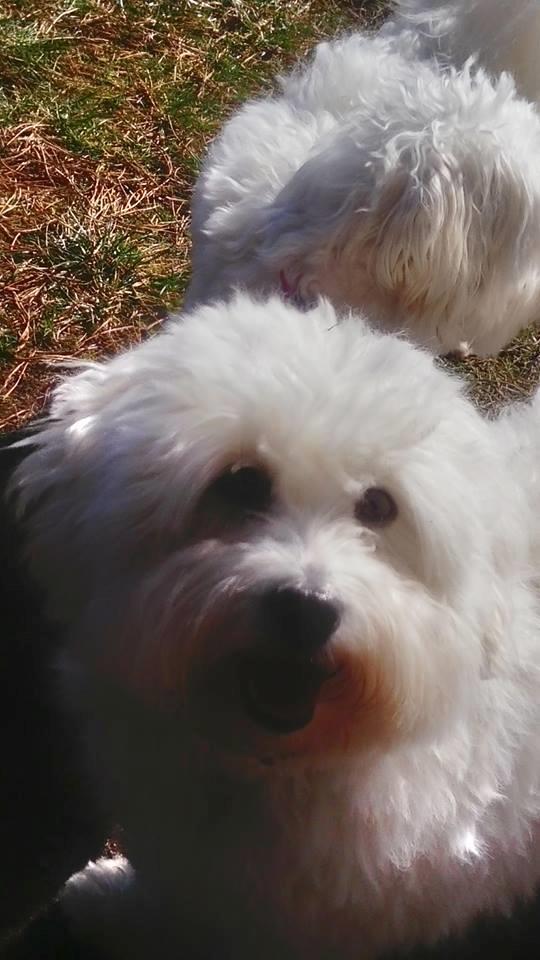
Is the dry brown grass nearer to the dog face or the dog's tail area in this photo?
the dog's tail area

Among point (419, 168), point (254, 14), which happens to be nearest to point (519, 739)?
point (419, 168)

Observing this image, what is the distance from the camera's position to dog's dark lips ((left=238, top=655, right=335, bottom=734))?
5.23 ft

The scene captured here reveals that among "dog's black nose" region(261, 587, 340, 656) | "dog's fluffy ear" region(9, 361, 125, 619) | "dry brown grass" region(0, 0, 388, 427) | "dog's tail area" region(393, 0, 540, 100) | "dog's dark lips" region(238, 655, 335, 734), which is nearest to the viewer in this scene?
"dog's black nose" region(261, 587, 340, 656)

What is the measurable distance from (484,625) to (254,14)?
12.6 feet

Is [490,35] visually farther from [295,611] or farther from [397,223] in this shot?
[295,611]

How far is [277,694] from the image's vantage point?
1632mm

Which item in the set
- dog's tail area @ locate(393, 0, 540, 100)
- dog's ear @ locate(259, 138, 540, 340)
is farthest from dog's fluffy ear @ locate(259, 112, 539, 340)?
dog's tail area @ locate(393, 0, 540, 100)

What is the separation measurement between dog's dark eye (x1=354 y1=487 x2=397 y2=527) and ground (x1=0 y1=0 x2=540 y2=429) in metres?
1.85

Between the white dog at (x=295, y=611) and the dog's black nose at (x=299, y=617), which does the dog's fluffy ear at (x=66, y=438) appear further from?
the dog's black nose at (x=299, y=617)

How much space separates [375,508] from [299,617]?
25 cm

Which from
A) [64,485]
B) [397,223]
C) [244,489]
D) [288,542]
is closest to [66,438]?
[64,485]

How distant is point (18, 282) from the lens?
3572 millimetres

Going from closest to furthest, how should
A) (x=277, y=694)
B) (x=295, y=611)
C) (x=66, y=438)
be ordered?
(x=295, y=611)
(x=277, y=694)
(x=66, y=438)

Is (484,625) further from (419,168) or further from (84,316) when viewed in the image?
(84,316)
